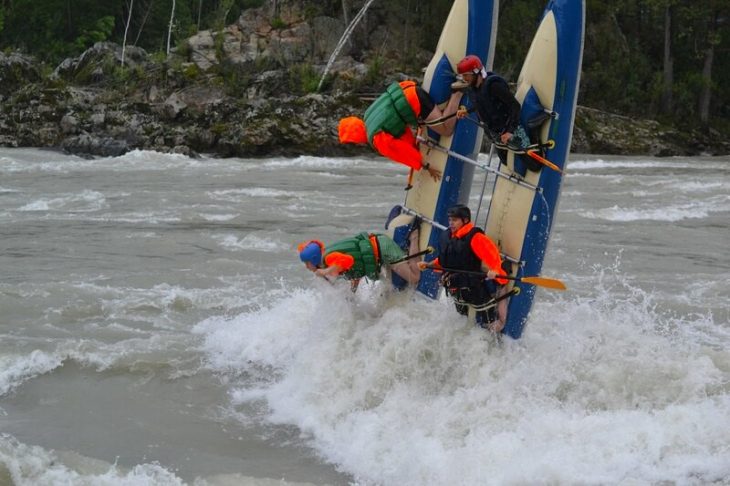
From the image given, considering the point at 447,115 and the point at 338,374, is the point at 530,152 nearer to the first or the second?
the point at 447,115

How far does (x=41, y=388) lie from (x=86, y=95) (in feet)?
74.1

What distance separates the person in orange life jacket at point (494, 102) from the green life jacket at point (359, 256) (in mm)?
1350

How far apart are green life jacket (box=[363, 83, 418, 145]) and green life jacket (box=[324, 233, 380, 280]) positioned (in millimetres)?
885

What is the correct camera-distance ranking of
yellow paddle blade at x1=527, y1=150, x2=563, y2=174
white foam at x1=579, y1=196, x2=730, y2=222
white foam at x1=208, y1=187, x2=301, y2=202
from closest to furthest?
1. yellow paddle blade at x1=527, y1=150, x2=563, y2=174
2. white foam at x1=579, y1=196, x2=730, y2=222
3. white foam at x1=208, y1=187, x2=301, y2=202

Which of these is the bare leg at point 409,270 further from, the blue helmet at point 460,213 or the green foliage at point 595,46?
the green foliage at point 595,46

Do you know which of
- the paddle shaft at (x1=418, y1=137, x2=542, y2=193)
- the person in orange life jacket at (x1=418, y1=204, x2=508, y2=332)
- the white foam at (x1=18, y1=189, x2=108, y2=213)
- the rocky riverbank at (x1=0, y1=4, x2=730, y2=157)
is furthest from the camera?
the rocky riverbank at (x1=0, y1=4, x2=730, y2=157)

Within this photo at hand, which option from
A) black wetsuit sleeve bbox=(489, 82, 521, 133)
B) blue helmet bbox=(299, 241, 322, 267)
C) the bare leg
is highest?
black wetsuit sleeve bbox=(489, 82, 521, 133)

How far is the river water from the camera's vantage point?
5.61 m

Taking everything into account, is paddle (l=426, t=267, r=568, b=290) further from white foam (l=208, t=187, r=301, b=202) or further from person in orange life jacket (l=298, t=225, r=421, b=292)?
white foam (l=208, t=187, r=301, b=202)

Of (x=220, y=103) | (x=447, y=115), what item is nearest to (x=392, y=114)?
(x=447, y=115)

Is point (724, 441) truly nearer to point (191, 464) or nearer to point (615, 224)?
point (191, 464)

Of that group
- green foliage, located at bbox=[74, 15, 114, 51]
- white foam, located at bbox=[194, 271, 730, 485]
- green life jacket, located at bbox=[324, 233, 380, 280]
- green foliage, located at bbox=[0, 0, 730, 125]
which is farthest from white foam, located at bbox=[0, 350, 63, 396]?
green foliage, located at bbox=[74, 15, 114, 51]

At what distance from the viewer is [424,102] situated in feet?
24.2

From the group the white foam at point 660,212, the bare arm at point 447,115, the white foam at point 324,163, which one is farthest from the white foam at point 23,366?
the white foam at point 324,163
